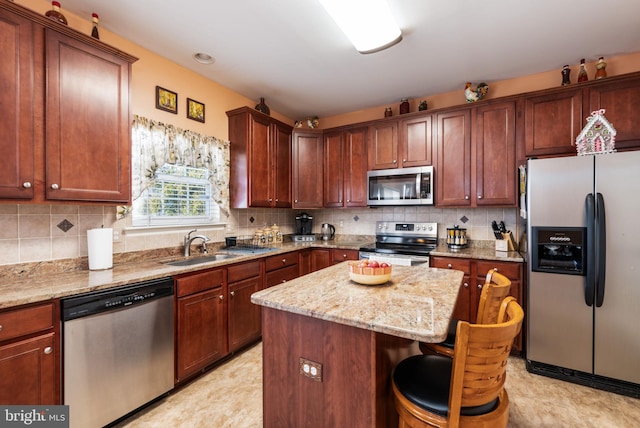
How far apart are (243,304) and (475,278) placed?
7.51ft

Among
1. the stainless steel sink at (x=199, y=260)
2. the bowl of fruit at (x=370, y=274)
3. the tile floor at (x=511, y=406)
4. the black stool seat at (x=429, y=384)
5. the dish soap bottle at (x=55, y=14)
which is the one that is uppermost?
the dish soap bottle at (x=55, y=14)

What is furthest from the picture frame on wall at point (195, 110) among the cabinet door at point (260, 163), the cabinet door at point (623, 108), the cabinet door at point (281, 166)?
the cabinet door at point (623, 108)

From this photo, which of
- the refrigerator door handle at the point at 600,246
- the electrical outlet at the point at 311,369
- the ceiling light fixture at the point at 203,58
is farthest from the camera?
the ceiling light fixture at the point at 203,58

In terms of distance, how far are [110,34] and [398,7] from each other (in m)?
2.25

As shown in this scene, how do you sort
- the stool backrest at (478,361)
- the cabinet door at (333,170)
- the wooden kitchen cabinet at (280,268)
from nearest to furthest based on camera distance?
the stool backrest at (478,361)
the wooden kitchen cabinet at (280,268)
the cabinet door at (333,170)

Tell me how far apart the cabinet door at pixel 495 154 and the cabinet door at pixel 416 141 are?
1.61 feet

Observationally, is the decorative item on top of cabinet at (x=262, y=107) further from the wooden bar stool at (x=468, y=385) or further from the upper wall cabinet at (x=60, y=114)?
the wooden bar stool at (x=468, y=385)

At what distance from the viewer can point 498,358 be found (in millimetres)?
1004

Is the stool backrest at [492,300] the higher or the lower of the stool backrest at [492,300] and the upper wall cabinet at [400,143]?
the lower

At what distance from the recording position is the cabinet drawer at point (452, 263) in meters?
2.81

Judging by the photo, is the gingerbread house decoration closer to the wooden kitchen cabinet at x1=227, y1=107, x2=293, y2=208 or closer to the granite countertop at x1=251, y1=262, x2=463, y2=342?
the granite countertop at x1=251, y1=262, x2=463, y2=342

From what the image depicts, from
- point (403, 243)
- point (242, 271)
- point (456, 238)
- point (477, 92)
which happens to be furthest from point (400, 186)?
point (242, 271)

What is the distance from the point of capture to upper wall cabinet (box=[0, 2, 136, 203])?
5.17 ft

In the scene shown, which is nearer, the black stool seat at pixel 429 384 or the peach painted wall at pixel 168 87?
the black stool seat at pixel 429 384
